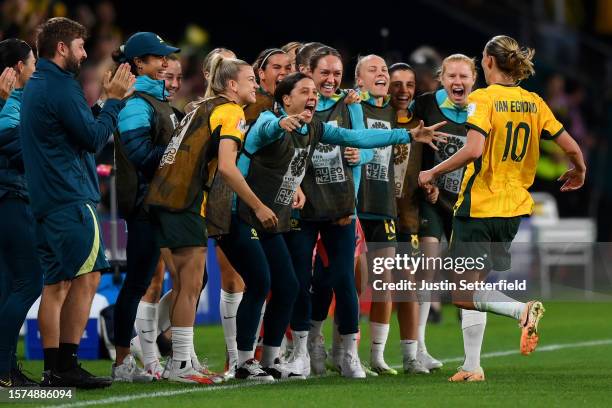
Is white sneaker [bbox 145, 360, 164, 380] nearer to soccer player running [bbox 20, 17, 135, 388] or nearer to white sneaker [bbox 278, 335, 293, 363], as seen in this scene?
white sneaker [bbox 278, 335, 293, 363]

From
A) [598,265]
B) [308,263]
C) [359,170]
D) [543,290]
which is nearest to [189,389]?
[308,263]

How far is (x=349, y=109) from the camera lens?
31.2ft

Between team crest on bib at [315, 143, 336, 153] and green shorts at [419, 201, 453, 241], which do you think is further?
green shorts at [419, 201, 453, 241]

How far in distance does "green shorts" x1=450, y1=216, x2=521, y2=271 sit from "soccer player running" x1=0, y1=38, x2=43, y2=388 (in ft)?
8.17

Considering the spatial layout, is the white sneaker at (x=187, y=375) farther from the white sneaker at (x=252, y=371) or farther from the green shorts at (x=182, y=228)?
the green shorts at (x=182, y=228)

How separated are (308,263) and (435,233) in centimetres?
121

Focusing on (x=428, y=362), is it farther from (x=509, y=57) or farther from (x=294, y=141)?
(x=509, y=57)

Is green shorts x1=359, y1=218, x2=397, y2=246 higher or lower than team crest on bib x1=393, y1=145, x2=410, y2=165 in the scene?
lower

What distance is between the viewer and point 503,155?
873 cm

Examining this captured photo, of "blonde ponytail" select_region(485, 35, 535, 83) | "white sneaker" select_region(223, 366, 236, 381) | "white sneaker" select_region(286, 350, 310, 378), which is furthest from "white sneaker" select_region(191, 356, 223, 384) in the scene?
"blonde ponytail" select_region(485, 35, 535, 83)

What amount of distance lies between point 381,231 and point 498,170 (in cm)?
127

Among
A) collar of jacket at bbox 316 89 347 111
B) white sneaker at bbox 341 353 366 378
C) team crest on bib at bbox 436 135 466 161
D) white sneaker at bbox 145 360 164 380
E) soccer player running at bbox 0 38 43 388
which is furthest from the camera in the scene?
team crest on bib at bbox 436 135 466 161

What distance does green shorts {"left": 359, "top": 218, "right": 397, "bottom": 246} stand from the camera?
978 centimetres

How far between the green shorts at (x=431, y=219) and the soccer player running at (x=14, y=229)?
2913 mm
